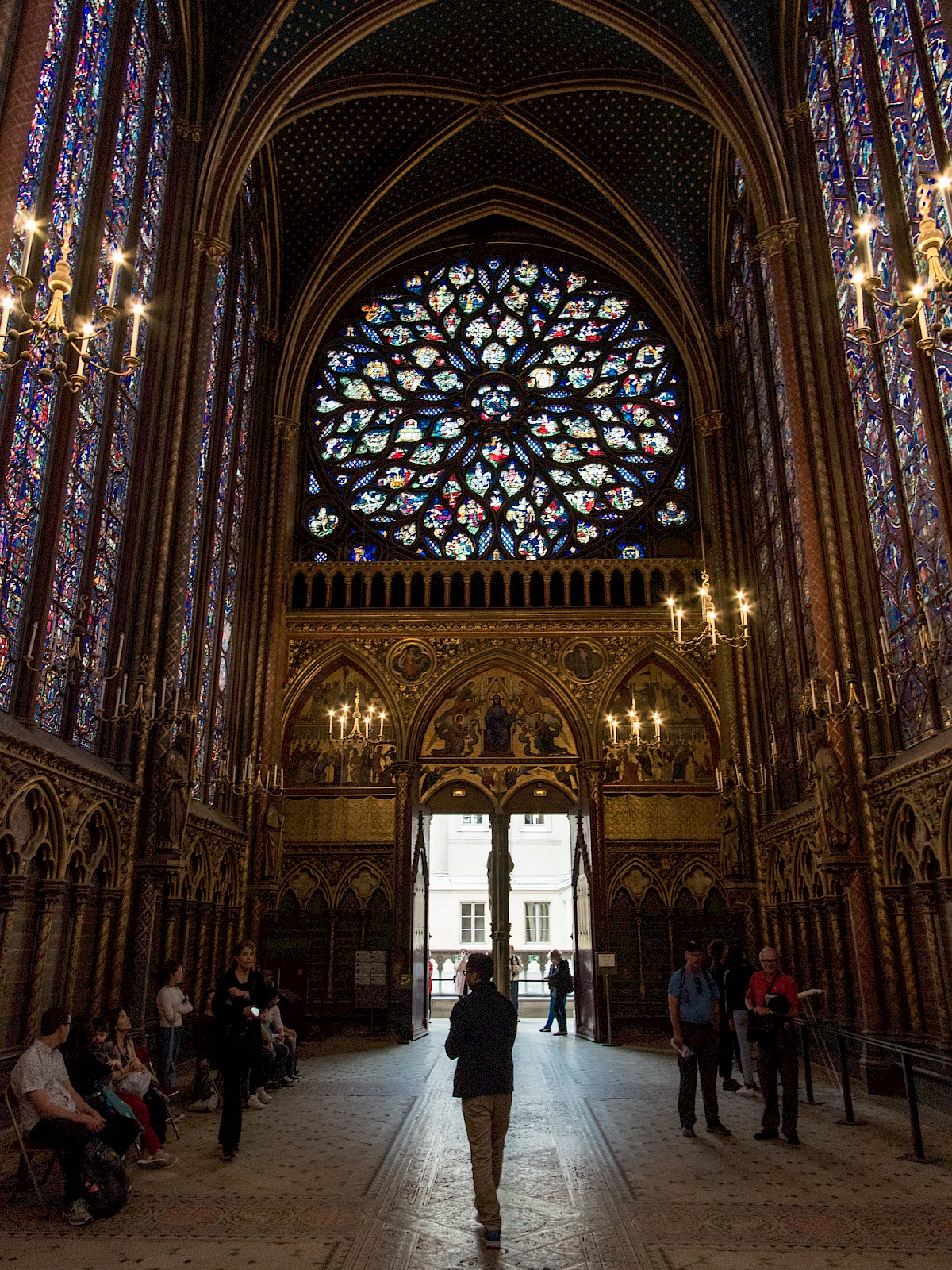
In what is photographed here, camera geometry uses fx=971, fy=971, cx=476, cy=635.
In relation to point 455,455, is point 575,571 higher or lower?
lower

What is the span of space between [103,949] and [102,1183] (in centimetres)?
529

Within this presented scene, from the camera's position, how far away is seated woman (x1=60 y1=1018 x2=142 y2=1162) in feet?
20.3

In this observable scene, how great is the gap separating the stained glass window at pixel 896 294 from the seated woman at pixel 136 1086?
25.8ft

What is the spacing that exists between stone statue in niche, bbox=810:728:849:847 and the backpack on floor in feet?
26.2

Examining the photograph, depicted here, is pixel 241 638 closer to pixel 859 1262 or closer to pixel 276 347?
pixel 276 347

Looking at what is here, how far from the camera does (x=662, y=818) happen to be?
1762 centimetres

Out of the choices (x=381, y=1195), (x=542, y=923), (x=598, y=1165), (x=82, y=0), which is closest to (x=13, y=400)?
(x=82, y=0)

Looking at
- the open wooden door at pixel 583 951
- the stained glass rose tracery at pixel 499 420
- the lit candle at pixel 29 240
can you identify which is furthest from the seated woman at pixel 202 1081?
the stained glass rose tracery at pixel 499 420


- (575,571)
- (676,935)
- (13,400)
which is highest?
(575,571)

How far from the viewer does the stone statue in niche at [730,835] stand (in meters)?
15.9

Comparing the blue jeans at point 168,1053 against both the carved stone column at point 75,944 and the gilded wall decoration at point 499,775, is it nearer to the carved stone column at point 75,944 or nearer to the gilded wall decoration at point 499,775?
the carved stone column at point 75,944

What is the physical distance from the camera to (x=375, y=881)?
57.4 ft

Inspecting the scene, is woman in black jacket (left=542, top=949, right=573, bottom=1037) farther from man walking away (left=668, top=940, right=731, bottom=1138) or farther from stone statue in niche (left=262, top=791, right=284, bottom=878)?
man walking away (left=668, top=940, right=731, bottom=1138)

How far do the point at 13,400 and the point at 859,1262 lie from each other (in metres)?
8.74
